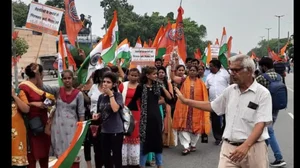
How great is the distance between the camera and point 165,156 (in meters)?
7.61

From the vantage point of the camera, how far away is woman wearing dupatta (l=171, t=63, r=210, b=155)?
7961 mm

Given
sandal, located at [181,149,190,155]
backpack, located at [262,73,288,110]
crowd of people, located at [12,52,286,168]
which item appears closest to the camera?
crowd of people, located at [12,52,286,168]

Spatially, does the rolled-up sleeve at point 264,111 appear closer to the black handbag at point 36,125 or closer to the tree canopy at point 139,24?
the black handbag at point 36,125

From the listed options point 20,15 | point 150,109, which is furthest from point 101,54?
point 20,15

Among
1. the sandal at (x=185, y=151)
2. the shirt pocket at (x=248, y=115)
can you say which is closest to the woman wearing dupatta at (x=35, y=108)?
the shirt pocket at (x=248, y=115)

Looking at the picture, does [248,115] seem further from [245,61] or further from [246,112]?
[245,61]

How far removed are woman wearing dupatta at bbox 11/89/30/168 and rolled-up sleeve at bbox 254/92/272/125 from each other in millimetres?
2583

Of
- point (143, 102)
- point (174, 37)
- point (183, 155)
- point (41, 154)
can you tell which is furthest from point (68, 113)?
point (174, 37)

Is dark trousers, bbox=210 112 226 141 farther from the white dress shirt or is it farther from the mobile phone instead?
the white dress shirt

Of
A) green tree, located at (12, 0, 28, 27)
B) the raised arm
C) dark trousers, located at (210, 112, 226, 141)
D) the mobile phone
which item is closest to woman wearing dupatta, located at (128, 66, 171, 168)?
the mobile phone

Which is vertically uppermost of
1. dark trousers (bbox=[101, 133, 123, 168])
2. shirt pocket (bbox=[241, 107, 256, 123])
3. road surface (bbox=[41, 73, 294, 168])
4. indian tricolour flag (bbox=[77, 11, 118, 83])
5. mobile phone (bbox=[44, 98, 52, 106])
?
indian tricolour flag (bbox=[77, 11, 118, 83])

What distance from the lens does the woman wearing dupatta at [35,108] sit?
5137 millimetres

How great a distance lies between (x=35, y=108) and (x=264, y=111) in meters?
2.71

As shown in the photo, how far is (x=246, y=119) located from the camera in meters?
3.85
